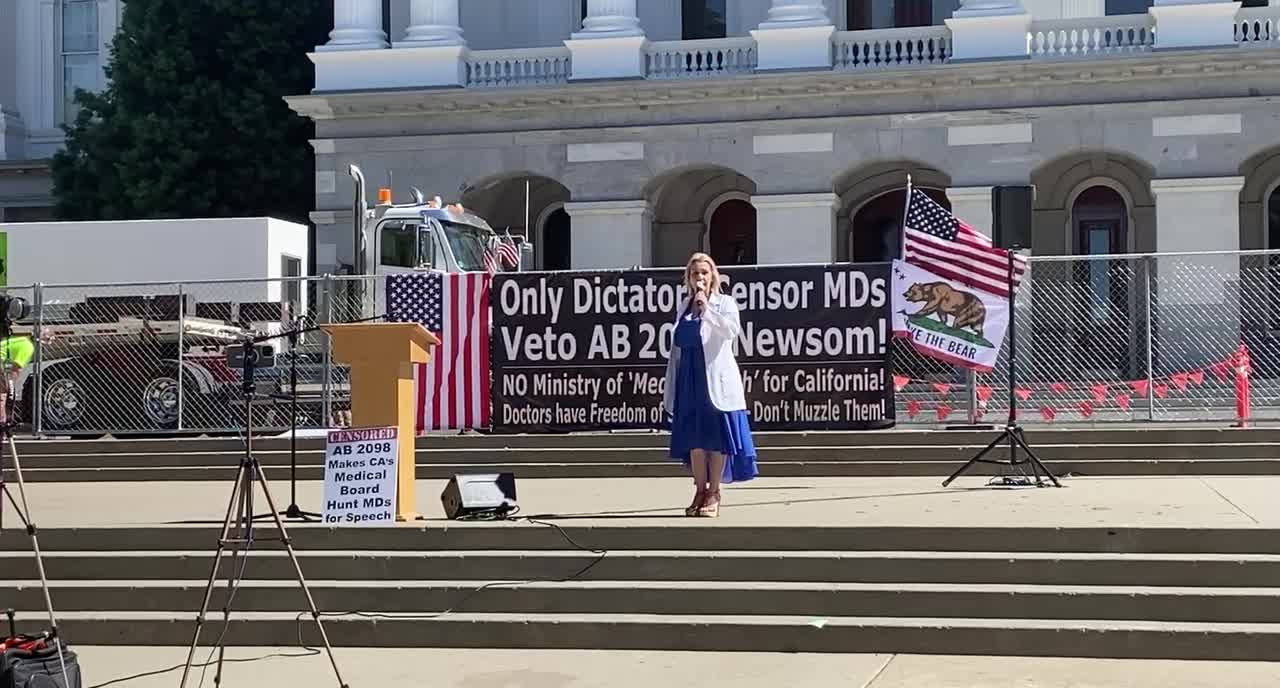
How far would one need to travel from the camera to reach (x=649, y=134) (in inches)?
1150

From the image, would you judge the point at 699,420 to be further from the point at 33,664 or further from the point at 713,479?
the point at 33,664

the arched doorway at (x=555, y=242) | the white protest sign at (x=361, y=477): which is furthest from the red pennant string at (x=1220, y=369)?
the arched doorway at (x=555, y=242)

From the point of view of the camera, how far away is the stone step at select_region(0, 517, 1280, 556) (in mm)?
9977

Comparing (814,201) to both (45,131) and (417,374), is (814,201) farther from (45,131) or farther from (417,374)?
(45,131)

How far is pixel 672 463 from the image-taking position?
16.0 m

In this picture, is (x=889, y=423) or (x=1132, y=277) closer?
(x=889, y=423)

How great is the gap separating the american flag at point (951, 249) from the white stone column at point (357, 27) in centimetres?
1733

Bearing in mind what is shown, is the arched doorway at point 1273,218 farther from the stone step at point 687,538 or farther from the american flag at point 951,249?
the stone step at point 687,538

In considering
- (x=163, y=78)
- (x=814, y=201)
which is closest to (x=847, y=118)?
(x=814, y=201)

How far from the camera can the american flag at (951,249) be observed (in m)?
15.2

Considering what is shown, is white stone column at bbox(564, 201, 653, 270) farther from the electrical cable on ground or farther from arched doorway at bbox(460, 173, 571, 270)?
the electrical cable on ground

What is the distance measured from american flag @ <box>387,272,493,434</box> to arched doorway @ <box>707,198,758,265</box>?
1534 centimetres

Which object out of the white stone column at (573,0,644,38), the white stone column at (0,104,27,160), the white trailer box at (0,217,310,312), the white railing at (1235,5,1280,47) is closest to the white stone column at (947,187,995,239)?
the white railing at (1235,5,1280,47)

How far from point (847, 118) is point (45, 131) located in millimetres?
22382
